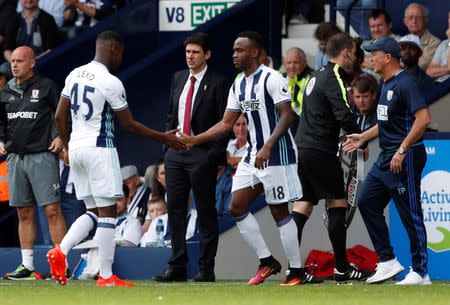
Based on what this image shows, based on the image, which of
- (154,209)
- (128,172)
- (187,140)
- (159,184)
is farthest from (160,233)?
(187,140)

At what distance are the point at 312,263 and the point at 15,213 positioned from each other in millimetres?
4488

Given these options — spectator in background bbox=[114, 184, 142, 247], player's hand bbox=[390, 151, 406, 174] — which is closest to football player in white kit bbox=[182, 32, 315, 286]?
player's hand bbox=[390, 151, 406, 174]

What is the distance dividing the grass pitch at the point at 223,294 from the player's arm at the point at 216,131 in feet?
4.91

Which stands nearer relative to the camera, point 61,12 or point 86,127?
point 86,127

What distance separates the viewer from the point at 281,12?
20156 millimetres

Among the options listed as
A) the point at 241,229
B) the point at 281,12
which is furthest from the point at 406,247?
the point at 281,12

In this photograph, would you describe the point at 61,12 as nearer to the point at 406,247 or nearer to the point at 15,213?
the point at 15,213

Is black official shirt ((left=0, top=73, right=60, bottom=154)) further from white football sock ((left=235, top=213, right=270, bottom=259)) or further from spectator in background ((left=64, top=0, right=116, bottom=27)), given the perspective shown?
spectator in background ((left=64, top=0, right=116, bottom=27))

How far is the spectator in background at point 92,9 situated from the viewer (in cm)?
2114

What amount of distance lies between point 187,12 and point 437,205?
6.06m

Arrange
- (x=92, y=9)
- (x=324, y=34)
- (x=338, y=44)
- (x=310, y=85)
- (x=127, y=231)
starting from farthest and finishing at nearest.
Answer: (x=92, y=9) < (x=324, y=34) < (x=127, y=231) < (x=310, y=85) < (x=338, y=44)

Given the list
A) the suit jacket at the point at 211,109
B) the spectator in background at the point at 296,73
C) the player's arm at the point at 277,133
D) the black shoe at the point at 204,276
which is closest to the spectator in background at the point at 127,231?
the black shoe at the point at 204,276

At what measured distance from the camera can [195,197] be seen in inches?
629

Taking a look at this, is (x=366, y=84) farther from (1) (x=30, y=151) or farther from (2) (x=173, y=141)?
(1) (x=30, y=151)
